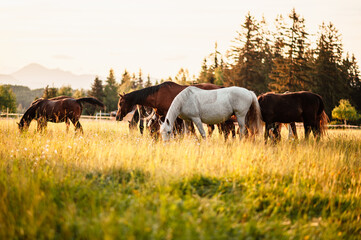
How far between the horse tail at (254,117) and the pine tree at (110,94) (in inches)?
2076

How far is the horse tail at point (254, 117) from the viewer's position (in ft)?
29.9

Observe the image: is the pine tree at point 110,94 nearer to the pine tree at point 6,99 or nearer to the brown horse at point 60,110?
the pine tree at point 6,99

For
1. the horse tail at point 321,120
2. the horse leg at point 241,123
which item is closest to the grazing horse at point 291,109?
the horse tail at point 321,120

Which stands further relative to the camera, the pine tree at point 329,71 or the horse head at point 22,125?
the pine tree at point 329,71

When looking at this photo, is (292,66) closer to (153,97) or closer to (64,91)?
(153,97)

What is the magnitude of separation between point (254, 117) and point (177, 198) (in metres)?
5.76

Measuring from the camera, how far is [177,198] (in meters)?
4.15

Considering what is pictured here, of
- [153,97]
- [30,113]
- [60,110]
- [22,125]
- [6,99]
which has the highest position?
[6,99]

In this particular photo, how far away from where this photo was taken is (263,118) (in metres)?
9.77

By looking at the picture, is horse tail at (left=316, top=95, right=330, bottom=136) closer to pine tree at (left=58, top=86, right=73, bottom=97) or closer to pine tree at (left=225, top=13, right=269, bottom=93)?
pine tree at (left=225, top=13, right=269, bottom=93)

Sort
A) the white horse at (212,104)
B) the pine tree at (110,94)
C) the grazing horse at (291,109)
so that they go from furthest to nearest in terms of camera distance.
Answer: the pine tree at (110,94), the grazing horse at (291,109), the white horse at (212,104)

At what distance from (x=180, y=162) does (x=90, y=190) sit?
1966 millimetres

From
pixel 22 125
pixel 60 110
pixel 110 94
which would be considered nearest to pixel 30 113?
pixel 22 125

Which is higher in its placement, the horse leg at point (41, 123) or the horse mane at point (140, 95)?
the horse mane at point (140, 95)
